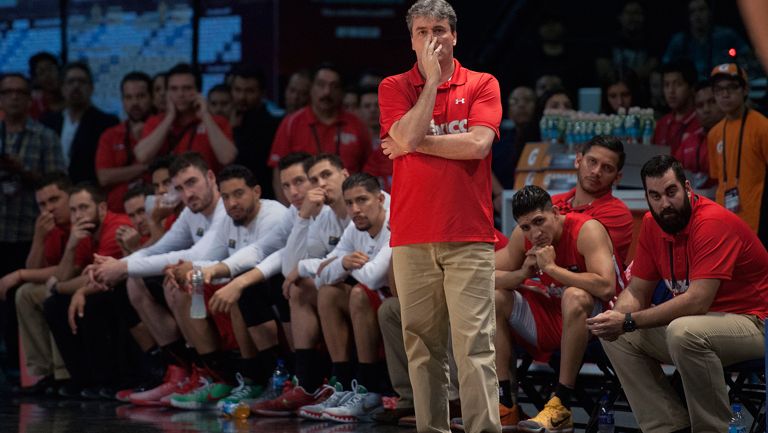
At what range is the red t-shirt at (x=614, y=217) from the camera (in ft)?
20.0

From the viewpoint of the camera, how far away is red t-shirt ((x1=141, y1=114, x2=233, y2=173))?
346 inches

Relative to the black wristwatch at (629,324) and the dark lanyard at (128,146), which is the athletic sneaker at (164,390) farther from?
the black wristwatch at (629,324)

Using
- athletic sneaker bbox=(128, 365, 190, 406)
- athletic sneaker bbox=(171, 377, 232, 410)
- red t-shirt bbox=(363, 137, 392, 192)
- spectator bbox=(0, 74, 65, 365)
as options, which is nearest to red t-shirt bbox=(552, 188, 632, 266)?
red t-shirt bbox=(363, 137, 392, 192)

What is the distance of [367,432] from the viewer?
20.4 ft

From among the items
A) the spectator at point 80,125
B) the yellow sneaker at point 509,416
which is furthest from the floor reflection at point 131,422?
the spectator at point 80,125

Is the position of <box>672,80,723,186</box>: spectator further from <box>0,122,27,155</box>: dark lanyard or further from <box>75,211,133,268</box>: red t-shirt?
<box>0,122,27,155</box>: dark lanyard

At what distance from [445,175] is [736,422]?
5.96ft

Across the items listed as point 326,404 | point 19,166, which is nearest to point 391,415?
point 326,404

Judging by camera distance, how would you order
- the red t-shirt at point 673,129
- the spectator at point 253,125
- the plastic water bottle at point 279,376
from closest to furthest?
the plastic water bottle at point 279,376 < the red t-shirt at point 673,129 < the spectator at point 253,125

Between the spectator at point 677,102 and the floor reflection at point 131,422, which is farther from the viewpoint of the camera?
the spectator at point 677,102

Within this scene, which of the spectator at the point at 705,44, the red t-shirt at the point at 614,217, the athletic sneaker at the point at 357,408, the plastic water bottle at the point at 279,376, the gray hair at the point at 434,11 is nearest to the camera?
the gray hair at the point at 434,11

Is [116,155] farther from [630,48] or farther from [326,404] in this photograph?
[630,48]

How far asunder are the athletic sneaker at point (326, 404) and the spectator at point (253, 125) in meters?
2.65

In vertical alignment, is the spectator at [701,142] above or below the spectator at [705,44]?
below
